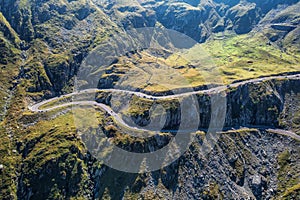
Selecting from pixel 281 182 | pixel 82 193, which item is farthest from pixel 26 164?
pixel 281 182

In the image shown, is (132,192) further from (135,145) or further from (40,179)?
(40,179)

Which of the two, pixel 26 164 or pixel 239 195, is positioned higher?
pixel 26 164

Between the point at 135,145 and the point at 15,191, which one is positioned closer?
the point at 15,191

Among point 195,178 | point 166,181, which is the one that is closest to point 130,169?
point 166,181

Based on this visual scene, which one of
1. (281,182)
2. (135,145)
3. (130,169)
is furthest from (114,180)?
(281,182)

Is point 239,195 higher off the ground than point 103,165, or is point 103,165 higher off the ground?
point 103,165

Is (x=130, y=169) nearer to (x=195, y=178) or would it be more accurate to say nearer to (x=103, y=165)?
(x=103, y=165)

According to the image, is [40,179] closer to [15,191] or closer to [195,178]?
[15,191]

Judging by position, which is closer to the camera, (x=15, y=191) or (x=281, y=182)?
(x=15, y=191)
